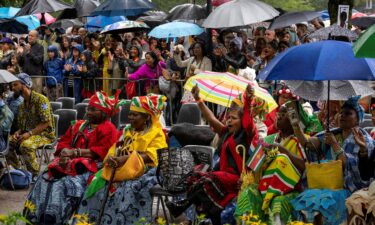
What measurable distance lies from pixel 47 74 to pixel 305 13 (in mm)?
5369

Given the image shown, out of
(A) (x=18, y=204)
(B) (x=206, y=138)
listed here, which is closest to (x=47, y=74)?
(A) (x=18, y=204)

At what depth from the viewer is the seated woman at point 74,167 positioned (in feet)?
34.5

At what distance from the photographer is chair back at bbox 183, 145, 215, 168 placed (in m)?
10.1

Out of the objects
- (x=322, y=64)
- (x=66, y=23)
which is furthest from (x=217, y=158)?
(x=66, y=23)

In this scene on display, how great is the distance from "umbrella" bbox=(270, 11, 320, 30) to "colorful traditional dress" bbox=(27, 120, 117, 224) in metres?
8.83

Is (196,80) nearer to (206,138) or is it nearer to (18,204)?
(206,138)

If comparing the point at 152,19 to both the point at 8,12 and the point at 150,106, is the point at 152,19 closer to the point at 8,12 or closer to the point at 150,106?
the point at 8,12

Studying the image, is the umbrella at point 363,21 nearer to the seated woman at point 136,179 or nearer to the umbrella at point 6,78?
the umbrella at point 6,78

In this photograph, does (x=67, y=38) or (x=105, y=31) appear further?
(x=67, y=38)

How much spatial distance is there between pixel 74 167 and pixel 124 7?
10024 mm

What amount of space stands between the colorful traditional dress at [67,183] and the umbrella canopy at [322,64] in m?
2.29

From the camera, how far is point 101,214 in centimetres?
1022

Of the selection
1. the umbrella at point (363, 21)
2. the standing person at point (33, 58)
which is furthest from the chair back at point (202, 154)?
the umbrella at point (363, 21)

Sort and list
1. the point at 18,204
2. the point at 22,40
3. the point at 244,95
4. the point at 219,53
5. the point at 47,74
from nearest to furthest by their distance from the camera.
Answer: the point at 244,95
the point at 18,204
the point at 219,53
the point at 47,74
the point at 22,40
